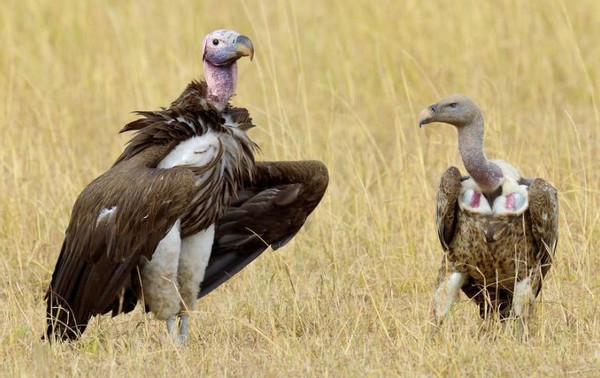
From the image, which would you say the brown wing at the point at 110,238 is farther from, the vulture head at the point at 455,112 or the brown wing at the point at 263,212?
the vulture head at the point at 455,112

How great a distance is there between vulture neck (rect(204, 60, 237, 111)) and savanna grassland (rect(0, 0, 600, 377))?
1.06 meters

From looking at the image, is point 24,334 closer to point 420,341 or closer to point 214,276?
point 214,276

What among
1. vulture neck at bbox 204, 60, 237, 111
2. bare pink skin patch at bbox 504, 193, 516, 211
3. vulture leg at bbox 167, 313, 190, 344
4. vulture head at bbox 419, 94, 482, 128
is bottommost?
vulture leg at bbox 167, 313, 190, 344

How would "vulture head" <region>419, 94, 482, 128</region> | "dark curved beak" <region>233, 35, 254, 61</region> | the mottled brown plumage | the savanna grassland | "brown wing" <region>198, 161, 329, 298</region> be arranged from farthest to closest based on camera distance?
"brown wing" <region>198, 161, 329, 298</region>, "dark curved beak" <region>233, 35, 254, 61</region>, "vulture head" <region>419, 94, 482, 128</region>, the mottled brown plumage, the savanna grassland

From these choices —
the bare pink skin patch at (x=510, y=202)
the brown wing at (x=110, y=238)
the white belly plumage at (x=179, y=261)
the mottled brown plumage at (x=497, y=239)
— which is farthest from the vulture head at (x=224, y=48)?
the bare pink skin patch at (x=510, y=202)

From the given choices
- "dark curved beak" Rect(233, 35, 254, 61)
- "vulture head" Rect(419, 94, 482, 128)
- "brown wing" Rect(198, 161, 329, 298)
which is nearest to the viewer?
"vulture head" Rect(419, 94, 482, 128)

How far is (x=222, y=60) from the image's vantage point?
7082mm

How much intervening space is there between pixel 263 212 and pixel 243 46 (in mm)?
869

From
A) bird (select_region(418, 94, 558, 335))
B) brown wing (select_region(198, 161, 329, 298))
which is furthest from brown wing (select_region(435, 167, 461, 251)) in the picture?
brown wing (select_region(198, 161, 329, 298))

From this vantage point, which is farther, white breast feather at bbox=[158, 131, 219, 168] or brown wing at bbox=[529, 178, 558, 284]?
white breast feather at bbox=[158, 131, 219, 168]

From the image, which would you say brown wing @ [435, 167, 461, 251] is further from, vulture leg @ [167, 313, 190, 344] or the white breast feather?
vulture leg @ [167, 313, 190, 344]

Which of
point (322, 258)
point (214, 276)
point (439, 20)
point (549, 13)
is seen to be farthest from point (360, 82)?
point (214, 276)

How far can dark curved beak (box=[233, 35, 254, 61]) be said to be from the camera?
276 inches

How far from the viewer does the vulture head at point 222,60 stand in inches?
278
